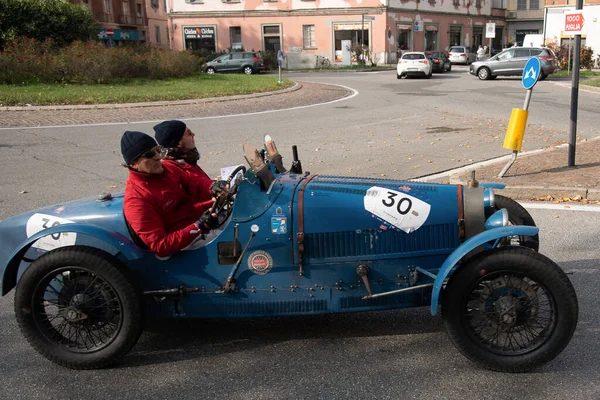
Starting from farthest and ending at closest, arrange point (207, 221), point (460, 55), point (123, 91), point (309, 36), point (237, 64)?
point (309, 36), point (460, 55), point (237, 64), point (123, 91), point (207, 221)

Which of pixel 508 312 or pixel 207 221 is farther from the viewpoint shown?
pixel 207 221

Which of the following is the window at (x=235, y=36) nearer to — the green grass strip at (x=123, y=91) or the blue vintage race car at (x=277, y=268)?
the green grass strip at (x=123, y=91)

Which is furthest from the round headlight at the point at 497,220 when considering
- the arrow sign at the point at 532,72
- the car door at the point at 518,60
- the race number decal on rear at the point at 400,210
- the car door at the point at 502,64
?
the car door at the point at 502,64

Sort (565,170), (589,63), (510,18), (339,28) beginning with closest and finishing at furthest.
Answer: (565,170) < (589,63) < (339,28) < (510,18)

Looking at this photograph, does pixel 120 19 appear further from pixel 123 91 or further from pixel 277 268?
pixel 277 268

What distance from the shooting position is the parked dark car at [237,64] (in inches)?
1581

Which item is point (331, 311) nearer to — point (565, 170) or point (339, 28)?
point (565, 170)

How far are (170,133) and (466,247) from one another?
2422 mm

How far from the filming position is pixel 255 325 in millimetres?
4363

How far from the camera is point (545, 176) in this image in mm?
8328

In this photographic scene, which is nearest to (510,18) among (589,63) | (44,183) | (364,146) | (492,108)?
(589,63)

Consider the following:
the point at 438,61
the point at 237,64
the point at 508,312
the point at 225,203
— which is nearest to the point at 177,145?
the point at 225,203

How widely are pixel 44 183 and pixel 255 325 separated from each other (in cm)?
567

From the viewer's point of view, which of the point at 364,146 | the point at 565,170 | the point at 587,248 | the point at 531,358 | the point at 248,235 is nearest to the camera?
the point at 531,358
